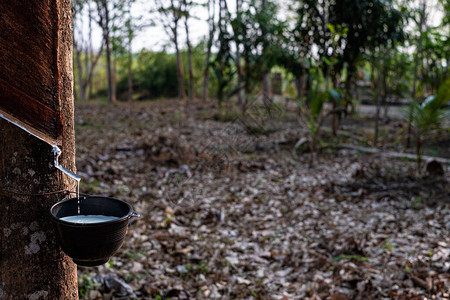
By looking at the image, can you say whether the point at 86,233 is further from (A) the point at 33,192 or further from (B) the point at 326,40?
(B) the point at 326,40

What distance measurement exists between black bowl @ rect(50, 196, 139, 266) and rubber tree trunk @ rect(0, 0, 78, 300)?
2.4 inches

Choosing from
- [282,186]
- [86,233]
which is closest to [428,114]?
[282,186]

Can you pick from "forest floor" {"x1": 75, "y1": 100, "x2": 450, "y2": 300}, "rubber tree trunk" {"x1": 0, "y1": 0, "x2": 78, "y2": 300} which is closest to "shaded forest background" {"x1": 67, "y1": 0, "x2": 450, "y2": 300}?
"forest floor" {"x1": 75, "y1": 100, "x2": 450, "y2": 300}

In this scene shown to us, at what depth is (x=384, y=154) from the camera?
573cm

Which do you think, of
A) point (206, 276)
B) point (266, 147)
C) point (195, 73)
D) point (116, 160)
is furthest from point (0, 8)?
point (195, 73)

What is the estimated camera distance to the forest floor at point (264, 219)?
2.53m

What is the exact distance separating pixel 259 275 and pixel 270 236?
0.66m

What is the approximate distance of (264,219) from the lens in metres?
3.72

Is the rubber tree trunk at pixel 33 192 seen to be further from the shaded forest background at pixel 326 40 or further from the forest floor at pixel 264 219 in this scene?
the shaded forest background at pixel 326 40

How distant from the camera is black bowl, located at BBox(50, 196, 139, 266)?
1035 mm

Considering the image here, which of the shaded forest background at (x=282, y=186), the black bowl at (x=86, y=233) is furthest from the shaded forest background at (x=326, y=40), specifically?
the black bowl at (x=86, y=233)

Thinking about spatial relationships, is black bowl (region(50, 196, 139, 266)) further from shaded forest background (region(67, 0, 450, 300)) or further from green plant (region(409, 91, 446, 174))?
green plant (region(409, 91, 446, 174))

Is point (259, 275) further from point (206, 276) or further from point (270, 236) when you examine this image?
point (270, 236)

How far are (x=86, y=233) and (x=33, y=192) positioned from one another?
22 cm
